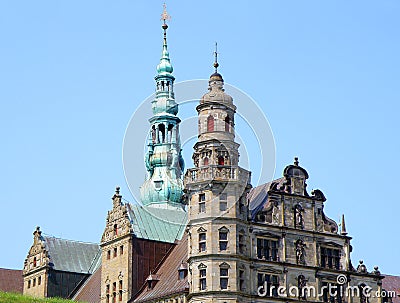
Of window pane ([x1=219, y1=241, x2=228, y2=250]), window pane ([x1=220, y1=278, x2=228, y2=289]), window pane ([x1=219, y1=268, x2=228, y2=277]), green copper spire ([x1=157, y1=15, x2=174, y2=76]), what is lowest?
window pane ([x1=220, y1=278, x2=228, y2=289])

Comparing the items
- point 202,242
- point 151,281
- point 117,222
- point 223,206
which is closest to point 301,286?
point 202,242

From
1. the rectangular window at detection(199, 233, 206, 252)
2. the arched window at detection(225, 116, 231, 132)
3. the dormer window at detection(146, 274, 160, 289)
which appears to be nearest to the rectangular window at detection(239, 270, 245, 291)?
the rectangular window at detection(199, 233, 206, 252)

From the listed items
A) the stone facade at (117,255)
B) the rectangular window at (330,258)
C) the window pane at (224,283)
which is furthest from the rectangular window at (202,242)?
the stone facade at (117,255)

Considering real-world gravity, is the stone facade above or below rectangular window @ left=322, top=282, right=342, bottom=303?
above

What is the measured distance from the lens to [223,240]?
88.4m

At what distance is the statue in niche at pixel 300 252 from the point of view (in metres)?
93.3

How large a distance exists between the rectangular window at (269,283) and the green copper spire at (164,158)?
34.6 m

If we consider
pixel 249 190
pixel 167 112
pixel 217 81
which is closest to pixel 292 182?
pixel 249 190

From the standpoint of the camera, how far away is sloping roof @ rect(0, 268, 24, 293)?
120781 mm

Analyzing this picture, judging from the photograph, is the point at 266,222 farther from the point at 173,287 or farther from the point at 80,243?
the point at 80,243

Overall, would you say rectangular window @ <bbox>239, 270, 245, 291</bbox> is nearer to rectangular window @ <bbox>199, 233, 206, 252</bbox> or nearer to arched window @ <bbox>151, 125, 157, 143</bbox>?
rectangular window @ <bbox>199, 233, 206, 252</bbox>

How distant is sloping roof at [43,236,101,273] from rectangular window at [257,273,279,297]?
102 feet

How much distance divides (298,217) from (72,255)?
33602 mm

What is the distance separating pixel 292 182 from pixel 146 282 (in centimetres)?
1795
